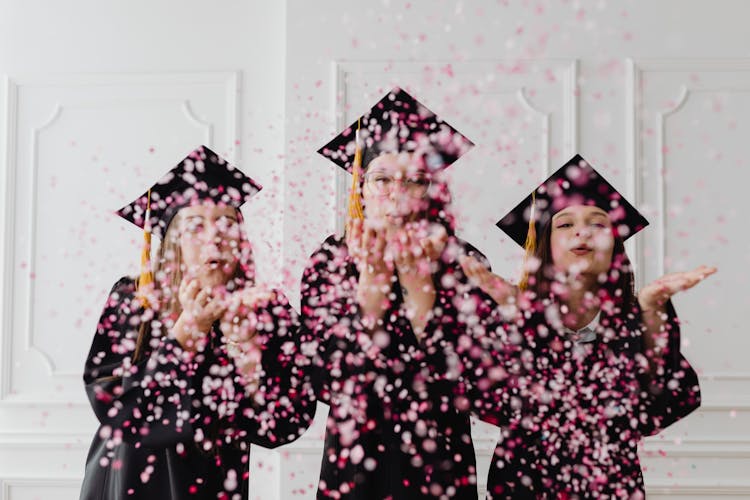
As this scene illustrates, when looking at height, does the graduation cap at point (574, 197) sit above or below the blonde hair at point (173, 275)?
above

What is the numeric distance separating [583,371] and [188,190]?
3.36ft

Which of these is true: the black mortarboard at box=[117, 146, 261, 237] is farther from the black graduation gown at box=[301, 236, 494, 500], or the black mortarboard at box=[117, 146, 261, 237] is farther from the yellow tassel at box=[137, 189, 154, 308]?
the black graduation gown at box=[301, 236, 494, 500]

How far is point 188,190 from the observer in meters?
1.64

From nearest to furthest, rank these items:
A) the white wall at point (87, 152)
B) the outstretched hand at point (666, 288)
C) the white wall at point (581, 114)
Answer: the outstretched hand at point (666, 288)
the white wall at point (581, 114)
the white wall at point (87, 152)

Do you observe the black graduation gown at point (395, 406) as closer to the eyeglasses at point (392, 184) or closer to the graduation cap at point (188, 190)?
the eyeglasses at point (392, 184)

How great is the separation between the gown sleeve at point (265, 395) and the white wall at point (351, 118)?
0.58m

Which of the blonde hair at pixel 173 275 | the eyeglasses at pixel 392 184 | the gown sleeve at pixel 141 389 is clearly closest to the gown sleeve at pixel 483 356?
the eyeglasses at pixel 392 184

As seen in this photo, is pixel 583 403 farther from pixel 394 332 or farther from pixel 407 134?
pixel 407 134

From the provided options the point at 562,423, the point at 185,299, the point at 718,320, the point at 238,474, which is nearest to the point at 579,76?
the point at 718,320

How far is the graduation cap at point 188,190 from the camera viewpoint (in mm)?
1630

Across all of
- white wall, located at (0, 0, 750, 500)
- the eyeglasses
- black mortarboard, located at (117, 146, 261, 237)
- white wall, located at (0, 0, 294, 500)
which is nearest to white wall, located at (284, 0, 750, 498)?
white wall, located at (0, 0, 750, 500)

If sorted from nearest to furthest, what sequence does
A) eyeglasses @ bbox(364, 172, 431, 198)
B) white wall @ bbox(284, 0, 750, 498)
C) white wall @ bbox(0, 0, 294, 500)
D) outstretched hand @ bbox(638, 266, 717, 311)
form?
1. outstretched hand @ bbox(638, 266, 717, 311)
2. eyeglasses @ bbox(364, 172, 431, 198)
3. white wall @ bbox(284, 0, 750, 498)
4. white wall @ bbox(0, 0, 294, 500)

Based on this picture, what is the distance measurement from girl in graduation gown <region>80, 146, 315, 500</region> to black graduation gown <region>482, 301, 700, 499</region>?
495 millimetres

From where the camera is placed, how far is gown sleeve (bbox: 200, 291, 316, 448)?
155cm
